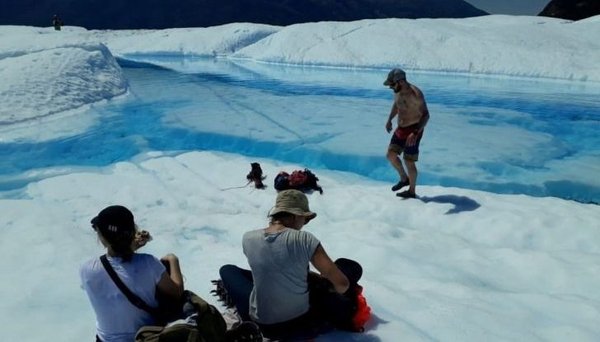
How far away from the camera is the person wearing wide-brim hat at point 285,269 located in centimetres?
299

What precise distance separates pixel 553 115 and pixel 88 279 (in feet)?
52.2

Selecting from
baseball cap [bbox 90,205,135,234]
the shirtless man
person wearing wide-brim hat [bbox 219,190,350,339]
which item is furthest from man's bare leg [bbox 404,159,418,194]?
baseball cap [bbox 90,205,135,234]

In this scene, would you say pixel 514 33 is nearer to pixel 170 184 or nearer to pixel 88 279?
pixel 170 184

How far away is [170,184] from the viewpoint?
8.02 meters

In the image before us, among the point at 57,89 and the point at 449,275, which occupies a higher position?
the point at 57,89

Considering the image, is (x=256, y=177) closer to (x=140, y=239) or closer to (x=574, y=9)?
(x=140, y=239)

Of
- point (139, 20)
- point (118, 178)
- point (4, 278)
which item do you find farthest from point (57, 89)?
point (139, 20)

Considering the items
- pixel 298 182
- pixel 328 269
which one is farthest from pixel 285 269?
pixel 298 182

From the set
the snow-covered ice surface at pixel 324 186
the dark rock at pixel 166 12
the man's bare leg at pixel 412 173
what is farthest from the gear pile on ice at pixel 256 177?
the dark rock at pixel 166 12

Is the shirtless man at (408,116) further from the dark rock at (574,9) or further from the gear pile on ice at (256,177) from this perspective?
the dark rock at (574,9)

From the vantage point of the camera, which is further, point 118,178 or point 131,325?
point 118,178

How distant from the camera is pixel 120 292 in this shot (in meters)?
2.86

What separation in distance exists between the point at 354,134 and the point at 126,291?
9.25 m

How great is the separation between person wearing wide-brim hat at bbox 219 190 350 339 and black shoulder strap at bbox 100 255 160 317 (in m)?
0.66
